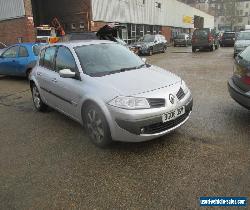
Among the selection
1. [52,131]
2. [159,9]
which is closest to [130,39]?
[159,9]

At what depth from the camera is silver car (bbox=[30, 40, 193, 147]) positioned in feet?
12.9

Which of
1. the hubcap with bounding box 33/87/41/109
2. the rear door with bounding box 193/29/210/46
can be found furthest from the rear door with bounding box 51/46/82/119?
the rear door with bounding box 193/29/210/46

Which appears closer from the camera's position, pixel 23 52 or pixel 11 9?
pixel 23 52

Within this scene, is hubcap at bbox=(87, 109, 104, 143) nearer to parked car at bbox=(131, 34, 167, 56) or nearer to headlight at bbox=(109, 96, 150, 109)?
headlight at bbox=(109, 96, 150, 109)

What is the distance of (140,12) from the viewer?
2975 centimetres

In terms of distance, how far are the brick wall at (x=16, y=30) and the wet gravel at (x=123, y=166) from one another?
1529 cm

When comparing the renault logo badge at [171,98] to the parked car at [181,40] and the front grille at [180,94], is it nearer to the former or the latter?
the front grille at [180,94]

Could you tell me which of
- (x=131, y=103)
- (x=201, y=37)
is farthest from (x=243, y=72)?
(x=201, y=37)

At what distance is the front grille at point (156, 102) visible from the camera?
3953mm

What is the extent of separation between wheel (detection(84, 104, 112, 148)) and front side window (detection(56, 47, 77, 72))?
2.98 ft

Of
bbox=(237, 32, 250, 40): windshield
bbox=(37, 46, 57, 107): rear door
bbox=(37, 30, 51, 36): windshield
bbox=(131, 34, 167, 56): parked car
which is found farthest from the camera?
bbox=(131, 34, 167, 56): parked car

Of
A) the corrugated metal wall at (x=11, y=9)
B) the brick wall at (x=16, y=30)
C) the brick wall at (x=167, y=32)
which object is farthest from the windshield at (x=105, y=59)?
the brick wall at (x=167, y=32)

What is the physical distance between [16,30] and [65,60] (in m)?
17.3

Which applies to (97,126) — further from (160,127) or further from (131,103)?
(160,127)
